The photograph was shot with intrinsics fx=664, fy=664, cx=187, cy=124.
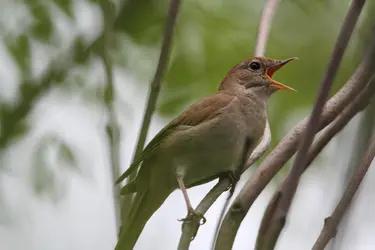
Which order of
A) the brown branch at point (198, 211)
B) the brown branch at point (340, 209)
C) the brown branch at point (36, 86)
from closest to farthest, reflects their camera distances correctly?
the brown branch at point (340, 209) → the brown branch at point (198, 211) → the brown branch at point (36, 86)

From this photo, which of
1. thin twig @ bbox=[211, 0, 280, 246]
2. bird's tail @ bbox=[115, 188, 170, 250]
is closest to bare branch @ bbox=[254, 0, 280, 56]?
thin twig @ bbox=[211, 0, 280, 246]

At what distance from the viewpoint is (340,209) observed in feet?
6.05

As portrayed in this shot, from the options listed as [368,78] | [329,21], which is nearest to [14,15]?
[329,21]

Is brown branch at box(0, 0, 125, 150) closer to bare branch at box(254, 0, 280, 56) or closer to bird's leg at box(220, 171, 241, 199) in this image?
bare branch at box(254, 0, 280, 56)

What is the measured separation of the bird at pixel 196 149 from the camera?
12.7 feet

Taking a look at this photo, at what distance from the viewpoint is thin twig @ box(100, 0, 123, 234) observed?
2600 mm

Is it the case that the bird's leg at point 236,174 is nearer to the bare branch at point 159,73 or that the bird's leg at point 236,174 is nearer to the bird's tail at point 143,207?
the bird's tail at point 143,207

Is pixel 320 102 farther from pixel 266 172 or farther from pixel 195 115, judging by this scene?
pixel 195 115

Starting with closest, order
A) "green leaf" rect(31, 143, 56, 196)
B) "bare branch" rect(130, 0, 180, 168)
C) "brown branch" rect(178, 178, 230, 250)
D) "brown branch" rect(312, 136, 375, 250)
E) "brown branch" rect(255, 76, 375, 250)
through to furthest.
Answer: "brown branch" rect(312, 136, 375, 250), "brown branch" rect(255, 76, 375, 250), "brown branch" rect(178, 178, 230, 250), "bare branch" rect(130, 0, 180, 168), "green leaf" rect(31, 143, 56, 196)

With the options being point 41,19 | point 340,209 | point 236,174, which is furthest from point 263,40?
point 340,209

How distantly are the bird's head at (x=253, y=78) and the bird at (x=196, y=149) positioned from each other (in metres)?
0.23

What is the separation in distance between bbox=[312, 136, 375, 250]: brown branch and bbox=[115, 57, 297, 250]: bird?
1.63m

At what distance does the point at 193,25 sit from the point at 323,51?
3.51 ft

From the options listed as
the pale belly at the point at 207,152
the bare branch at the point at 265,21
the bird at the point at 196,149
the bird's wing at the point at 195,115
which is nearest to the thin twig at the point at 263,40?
the bare branch at the point at 265,21
